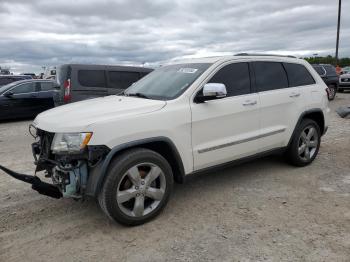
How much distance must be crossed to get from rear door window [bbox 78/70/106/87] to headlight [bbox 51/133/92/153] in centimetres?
578

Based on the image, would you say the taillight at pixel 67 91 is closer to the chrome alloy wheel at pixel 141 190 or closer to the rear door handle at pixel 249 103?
the rear door handle at pixel 249 103

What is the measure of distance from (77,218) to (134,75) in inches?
257

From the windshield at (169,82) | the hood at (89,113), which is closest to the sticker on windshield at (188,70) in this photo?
the windshield at (169,82)

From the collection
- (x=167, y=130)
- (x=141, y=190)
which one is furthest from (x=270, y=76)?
(x=141, y=190)

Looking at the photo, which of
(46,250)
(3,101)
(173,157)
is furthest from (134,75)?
(46,250)

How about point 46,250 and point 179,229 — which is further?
point 179,229

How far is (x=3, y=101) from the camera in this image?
37.3 feet

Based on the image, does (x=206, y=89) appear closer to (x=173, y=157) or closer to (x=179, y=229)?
(x=173, y=157)

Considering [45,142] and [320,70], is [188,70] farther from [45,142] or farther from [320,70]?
[320,70]

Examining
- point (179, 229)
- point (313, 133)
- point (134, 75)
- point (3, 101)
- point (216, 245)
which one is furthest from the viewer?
point (3, 101)

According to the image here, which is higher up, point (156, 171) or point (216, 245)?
point (156, 171)

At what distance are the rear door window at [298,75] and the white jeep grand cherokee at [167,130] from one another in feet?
0.06

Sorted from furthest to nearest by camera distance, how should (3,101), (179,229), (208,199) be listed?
(3,101), (208,199), (179,229)

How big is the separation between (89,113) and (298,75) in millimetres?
3368
